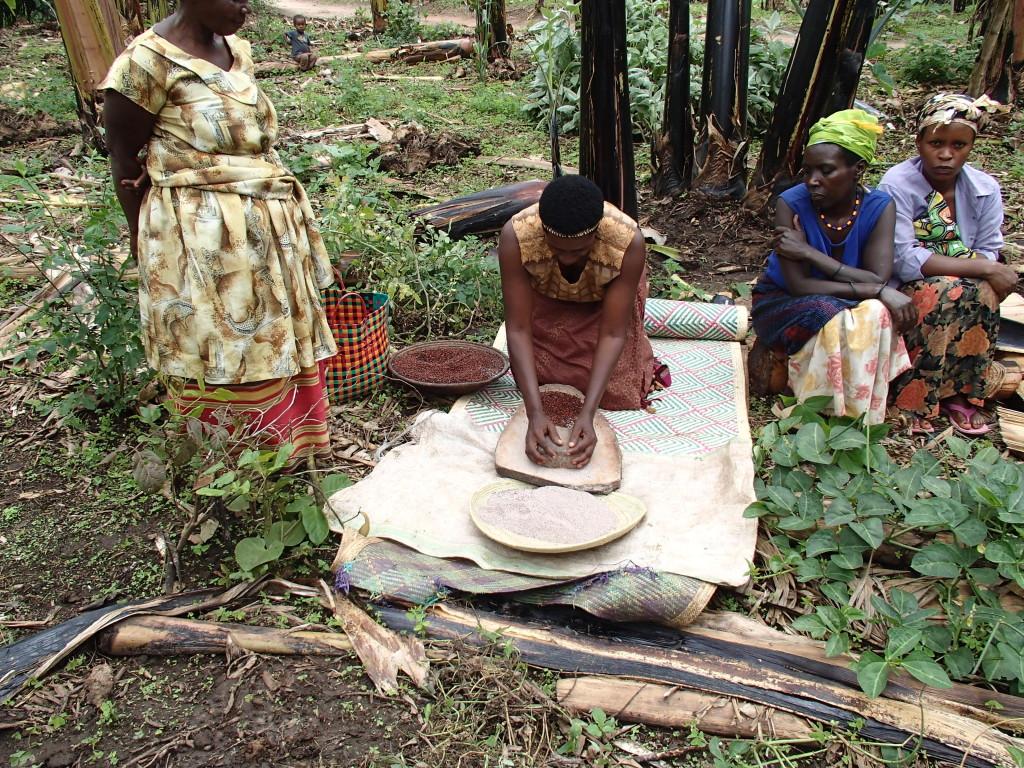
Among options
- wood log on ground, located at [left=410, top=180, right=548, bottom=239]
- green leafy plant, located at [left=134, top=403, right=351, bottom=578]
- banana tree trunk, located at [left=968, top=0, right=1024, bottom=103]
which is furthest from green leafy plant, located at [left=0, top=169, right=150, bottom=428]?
banana tree trunk, located at [left=968, top=0, right=1024, bottom=103]

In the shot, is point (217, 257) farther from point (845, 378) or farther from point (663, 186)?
point (663, 186)

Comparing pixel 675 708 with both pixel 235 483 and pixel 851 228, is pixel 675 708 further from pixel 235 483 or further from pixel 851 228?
pixel 851 228

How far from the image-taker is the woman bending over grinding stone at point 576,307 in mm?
2686

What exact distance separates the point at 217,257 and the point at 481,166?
4.32 meters

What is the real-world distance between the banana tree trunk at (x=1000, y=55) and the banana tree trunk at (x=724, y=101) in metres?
2.81

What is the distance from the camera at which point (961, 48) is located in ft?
27.7

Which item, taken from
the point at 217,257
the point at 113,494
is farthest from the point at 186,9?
the point at 113,494

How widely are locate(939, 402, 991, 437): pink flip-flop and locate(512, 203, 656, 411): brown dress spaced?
49.3 inches

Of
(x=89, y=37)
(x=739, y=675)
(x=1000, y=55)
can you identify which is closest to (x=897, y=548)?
(x=739, y=675)

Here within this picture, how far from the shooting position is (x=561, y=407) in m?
3.17

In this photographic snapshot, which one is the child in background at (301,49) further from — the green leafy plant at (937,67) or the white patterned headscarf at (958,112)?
the white patterned headscarf at (958,112)

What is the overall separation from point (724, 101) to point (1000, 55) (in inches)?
121

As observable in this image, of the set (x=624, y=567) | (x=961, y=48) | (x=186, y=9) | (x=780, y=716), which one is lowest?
(x=780, y=716)

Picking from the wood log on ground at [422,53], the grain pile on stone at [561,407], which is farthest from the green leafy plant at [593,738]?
the wood log on ground at [422,53]
